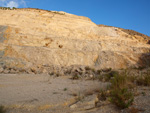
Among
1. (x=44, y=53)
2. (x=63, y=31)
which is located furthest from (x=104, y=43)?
(x=44, y=53)

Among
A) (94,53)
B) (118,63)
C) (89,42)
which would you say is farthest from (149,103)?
(89,42)

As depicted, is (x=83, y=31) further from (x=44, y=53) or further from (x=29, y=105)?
(x=29, y=105)

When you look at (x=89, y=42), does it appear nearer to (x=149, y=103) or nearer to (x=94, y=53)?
(x=94, y=53)

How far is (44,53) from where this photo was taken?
11.5 m

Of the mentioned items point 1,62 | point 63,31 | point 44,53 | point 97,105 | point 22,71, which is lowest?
point 97,105

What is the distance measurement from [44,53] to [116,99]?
9171 mm

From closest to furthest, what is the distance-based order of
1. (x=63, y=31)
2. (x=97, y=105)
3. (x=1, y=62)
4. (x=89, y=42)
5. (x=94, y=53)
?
(x=97, y=105) → (x=1, y=62) → (x=94, y=53) → (x=89, y=42) → (x=63, y=31)

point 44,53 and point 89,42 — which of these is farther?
point 89,42

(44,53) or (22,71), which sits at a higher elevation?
(44,53)

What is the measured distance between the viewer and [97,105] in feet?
10.4

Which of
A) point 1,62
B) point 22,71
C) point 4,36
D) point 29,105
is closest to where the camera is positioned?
point 29,105

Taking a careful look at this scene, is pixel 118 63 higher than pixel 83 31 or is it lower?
lower

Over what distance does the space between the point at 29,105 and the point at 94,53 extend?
989cm

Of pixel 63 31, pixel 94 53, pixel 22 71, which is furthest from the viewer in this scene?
pixel 63 31
